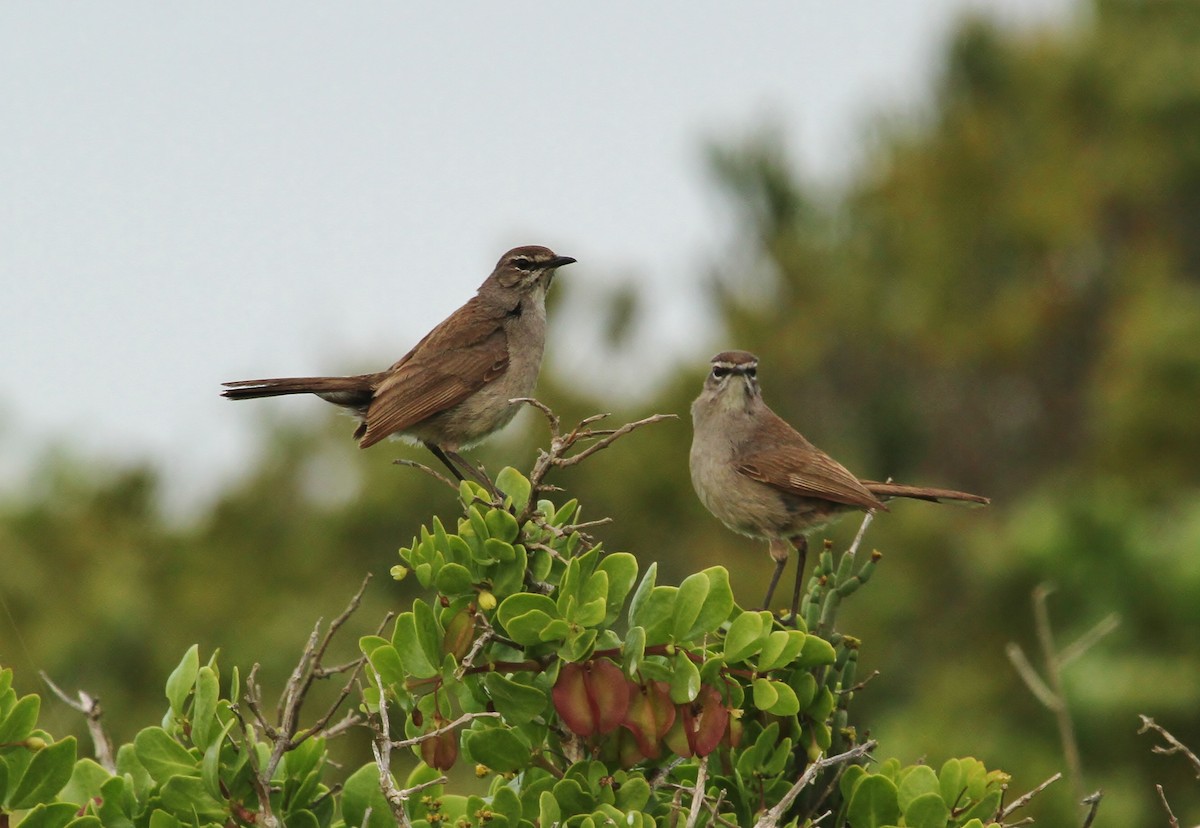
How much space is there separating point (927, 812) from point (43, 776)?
6.08ft

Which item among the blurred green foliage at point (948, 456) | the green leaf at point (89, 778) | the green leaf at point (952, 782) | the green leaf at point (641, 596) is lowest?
the blurred green foliage at point (948, 456)

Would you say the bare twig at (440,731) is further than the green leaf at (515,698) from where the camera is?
No

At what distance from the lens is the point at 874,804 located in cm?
348

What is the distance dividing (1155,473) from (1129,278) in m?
7.88

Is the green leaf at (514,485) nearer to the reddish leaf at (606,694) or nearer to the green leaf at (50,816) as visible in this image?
the reddish leaf at (606,694)

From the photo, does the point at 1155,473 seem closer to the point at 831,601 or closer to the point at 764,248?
the point at 764,248

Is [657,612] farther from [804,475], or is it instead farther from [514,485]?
[804,475]

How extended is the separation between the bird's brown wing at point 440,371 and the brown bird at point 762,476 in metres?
0.86

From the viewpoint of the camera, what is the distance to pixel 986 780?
140 inches

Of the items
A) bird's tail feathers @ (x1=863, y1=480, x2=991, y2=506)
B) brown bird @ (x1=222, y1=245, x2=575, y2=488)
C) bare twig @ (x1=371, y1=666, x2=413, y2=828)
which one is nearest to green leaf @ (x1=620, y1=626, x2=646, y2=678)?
bare twig @ (x1=371, y1=666, x2=413, y2=828)

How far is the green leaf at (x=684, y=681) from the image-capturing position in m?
3.25

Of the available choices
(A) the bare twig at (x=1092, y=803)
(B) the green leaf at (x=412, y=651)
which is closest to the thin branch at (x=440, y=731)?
(B) the green leaf at (x=412, y=651)

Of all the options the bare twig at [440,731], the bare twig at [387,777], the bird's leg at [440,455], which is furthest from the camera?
the bird's leg at [440,455]

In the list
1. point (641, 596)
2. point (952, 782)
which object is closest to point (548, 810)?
point (641, 596)
